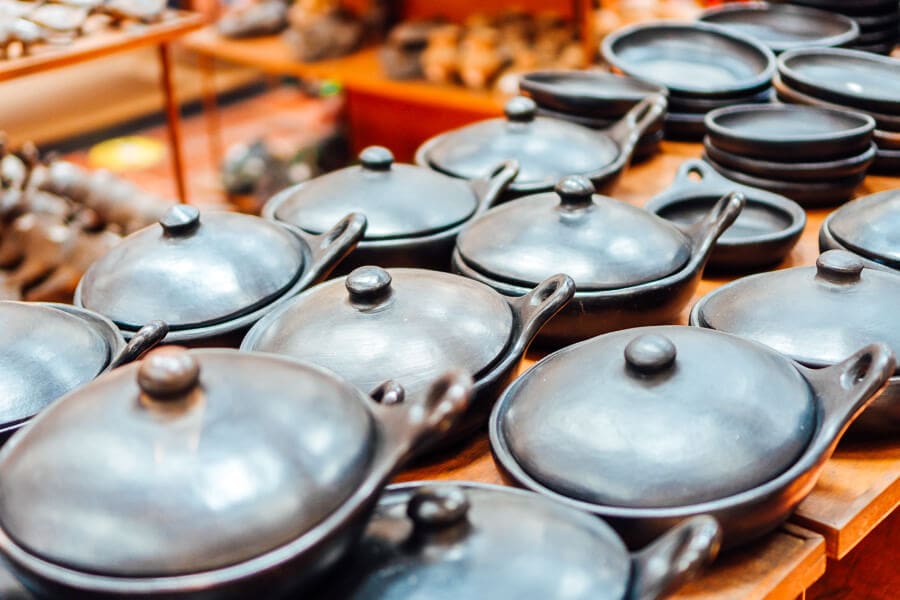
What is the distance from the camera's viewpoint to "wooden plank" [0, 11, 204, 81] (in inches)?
99.0

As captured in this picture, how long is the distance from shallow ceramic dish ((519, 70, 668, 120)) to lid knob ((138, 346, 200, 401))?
1.54 meters

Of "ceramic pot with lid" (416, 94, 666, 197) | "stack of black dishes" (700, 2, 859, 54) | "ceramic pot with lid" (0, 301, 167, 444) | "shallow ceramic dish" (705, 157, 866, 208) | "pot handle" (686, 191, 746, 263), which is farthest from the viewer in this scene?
"stack of black dishes" (700, 2, 859, 54)

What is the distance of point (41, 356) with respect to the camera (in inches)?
48.6

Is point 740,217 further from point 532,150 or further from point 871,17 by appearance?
point 871,17

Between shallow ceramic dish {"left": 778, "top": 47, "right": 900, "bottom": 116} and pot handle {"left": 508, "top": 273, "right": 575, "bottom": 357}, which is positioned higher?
shallow ceramic dish {"left": 778, "top": 47, "right": 900, "bottom": 116}

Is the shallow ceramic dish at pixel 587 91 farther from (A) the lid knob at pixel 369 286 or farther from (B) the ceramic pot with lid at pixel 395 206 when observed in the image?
(A) the lid knob at pixel 369 286

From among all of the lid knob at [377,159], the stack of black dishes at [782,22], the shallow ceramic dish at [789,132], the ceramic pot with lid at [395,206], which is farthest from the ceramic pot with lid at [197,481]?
the stack of black dishes at [782,22]

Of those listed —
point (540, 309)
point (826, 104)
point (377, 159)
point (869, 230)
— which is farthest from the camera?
point (826, 104)

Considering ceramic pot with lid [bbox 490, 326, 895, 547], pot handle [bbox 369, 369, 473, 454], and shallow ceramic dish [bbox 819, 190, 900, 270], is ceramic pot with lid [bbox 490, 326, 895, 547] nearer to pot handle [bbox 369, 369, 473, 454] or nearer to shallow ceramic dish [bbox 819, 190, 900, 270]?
pot handle [bbox 369, 369, 473, 454]

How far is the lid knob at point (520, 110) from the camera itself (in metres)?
1.97

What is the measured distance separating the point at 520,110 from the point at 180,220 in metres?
0.77

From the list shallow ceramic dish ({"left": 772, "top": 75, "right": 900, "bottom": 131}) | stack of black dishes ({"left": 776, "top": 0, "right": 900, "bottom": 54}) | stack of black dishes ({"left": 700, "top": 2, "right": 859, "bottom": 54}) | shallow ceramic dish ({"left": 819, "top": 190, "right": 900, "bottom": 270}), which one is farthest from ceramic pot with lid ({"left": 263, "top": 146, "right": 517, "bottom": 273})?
stack of black dishes ({"left": 776, "top": 0, "right": 900, "bottom": 54})

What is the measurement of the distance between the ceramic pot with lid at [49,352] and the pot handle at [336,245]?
0.32 metres

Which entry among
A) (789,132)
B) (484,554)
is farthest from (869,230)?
(484,554)
